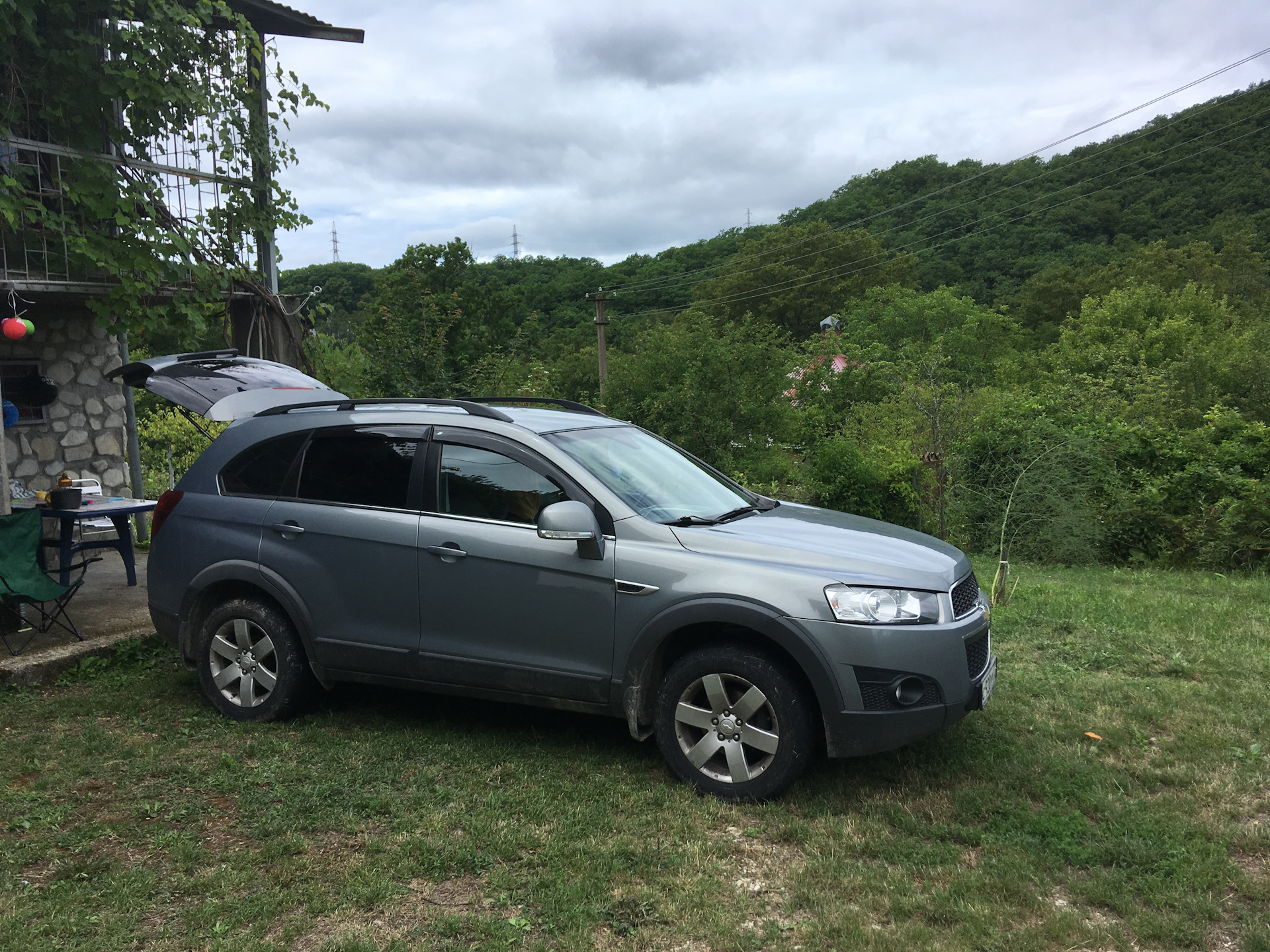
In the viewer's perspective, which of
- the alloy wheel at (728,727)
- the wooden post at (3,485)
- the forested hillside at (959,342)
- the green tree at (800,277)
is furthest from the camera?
the green tree at (800,277)

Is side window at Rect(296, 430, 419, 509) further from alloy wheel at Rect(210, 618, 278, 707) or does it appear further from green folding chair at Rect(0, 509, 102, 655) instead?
green folding chair at Rect(0, 509, 102, 655)

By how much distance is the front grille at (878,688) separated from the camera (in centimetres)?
391

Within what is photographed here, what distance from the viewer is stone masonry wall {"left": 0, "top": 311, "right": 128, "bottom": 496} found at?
31.6 feet

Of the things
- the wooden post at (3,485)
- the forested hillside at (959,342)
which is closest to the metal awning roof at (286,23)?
the forested hillside at (959,342)

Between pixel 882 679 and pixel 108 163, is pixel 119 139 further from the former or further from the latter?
pixel 882 679

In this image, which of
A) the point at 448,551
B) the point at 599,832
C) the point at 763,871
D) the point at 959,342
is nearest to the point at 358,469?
the point at 448,551

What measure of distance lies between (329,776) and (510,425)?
1.90 meters

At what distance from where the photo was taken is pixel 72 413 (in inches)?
393

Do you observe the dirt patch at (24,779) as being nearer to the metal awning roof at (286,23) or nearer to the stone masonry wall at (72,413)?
the stone masonry wall at (72,413)

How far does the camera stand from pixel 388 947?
303cm

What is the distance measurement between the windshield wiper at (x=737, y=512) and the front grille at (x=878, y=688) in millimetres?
1115

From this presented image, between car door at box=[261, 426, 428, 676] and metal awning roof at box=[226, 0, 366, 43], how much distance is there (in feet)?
22.5

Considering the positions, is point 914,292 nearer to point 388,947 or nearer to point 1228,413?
point 1228,413

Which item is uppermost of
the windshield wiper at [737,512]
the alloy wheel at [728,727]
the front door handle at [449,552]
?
the windshield wiper at [737,512]
